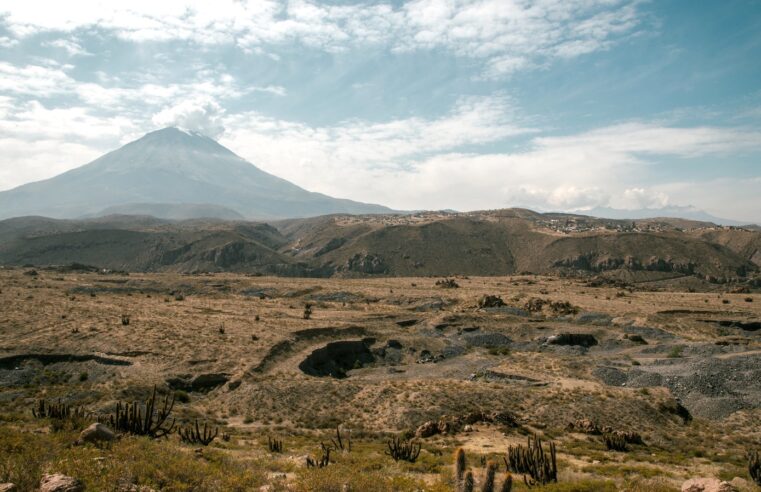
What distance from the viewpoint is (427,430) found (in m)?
19.6

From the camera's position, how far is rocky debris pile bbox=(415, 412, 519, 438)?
19734 millimetres

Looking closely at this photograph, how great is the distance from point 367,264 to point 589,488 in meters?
92.4

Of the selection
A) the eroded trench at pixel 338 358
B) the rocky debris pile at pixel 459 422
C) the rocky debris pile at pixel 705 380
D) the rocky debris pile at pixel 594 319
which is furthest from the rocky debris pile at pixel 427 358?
the rocky debris pile at pixel 594 319

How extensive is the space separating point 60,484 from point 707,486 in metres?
14.4

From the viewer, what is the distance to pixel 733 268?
8894 cm

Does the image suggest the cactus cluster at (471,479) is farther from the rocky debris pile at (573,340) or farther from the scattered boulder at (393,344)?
the rocky debris pile at (573,340)

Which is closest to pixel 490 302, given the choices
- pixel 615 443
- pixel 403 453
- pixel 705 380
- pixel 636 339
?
pixel 636 339

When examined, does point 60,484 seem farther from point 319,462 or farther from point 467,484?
point 467,484

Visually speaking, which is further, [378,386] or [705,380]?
[705,380]

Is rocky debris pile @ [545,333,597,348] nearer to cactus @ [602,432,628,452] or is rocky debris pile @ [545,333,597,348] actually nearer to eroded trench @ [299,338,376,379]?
eroded trench @ [299,338,376,379]

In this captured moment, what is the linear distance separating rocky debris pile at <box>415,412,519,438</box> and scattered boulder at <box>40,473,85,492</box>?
13240 mm

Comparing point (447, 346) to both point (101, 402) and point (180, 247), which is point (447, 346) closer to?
point (101, 402)

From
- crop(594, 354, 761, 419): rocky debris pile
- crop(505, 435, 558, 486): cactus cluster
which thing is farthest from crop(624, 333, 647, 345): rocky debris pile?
crop(505, 435, 558, 486): cactus cluster

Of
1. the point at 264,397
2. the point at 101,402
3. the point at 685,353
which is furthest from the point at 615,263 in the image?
the point at 101,402
